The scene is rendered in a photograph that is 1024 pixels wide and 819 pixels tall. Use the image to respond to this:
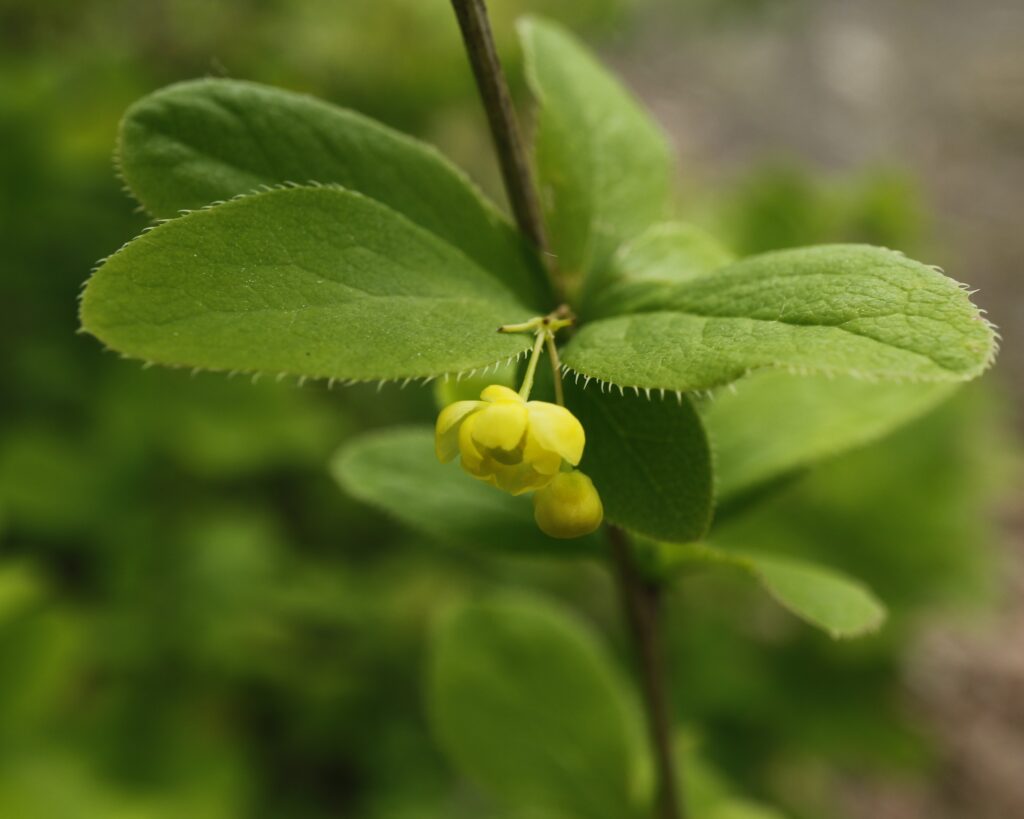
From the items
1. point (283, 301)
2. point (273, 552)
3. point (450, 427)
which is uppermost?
point (283, 301)

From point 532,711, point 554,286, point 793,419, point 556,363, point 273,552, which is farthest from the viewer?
point 273,552

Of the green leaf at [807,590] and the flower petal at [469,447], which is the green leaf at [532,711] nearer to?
the green leaf at [807,590]

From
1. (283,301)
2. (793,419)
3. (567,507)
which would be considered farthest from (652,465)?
(793,419)

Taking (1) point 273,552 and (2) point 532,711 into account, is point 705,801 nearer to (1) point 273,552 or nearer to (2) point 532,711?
(2) point 532,711

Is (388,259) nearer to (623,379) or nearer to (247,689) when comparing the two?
(623,379)

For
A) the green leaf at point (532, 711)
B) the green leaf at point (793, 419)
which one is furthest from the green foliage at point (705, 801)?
the green leaf at point (793, 419)
